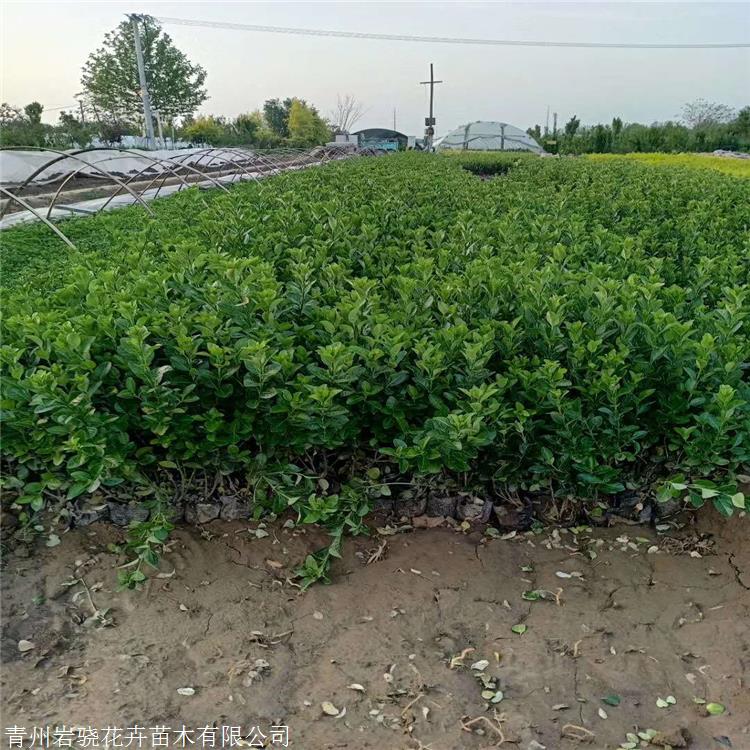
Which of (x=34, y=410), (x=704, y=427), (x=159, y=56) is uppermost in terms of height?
(x=159, y=56)

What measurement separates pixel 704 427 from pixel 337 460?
1456 millimetres

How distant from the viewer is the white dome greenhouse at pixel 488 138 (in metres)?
44.9

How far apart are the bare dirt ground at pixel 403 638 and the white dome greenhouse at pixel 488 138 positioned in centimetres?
4482

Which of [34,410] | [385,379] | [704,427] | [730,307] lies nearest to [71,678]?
[34,410]

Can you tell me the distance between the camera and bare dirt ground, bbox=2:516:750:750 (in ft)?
6.38

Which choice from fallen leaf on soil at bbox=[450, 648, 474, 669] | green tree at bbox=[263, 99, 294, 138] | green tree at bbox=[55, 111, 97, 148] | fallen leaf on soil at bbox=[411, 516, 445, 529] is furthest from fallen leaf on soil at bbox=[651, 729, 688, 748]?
green tree at bbox=[263, 99, 294, 138]

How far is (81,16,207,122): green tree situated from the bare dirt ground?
5800cm

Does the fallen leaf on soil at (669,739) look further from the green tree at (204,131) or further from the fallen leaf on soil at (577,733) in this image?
the green tree at (204,131)

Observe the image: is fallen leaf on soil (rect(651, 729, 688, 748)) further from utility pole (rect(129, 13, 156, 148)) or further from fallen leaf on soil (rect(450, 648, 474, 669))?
utility pole (rect(129, 13, 156, 148))

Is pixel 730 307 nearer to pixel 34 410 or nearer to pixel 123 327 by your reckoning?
pixel 123 327

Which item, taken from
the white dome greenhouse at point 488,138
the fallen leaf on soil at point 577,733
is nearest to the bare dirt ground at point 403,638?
the fallen leaf on soil at point 577,733

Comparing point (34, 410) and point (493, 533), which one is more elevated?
point (34, 410)

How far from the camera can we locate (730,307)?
2707 millimetres

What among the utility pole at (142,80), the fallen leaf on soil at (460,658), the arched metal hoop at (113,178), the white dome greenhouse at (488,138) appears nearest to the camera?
the fallen leaf on soil at (460,658)
